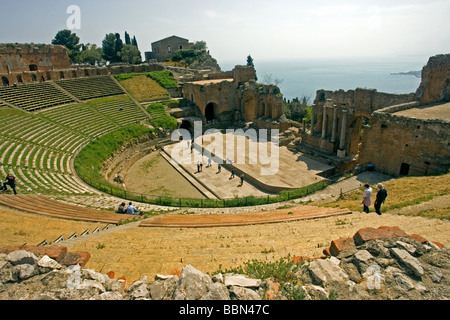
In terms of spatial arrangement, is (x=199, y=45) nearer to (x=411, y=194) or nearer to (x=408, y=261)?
(x=411, y=194)

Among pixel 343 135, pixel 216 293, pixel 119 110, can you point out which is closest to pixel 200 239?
pixel 216 293

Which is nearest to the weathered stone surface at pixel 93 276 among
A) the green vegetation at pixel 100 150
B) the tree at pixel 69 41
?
the green vegetation at pixel 100 150

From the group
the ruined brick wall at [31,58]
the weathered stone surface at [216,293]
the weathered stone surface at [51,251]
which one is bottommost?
the weathered stone surface at [51,251]

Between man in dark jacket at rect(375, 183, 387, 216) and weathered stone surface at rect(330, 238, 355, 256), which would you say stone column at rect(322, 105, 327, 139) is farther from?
weathered stone surface at rect(330, 238, 355, 256)

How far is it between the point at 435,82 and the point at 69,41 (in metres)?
69.5

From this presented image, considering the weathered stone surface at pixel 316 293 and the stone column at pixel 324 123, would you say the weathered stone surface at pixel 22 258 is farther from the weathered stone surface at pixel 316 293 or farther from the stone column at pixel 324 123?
the stone column at pixel 324 123

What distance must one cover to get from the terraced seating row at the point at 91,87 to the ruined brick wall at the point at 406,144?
31.8m

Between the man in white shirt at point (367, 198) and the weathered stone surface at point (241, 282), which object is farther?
the man in white shirt at point (367, 198)

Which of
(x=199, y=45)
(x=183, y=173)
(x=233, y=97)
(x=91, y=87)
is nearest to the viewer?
(x=183, y=173)

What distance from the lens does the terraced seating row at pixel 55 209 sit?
11930 mm

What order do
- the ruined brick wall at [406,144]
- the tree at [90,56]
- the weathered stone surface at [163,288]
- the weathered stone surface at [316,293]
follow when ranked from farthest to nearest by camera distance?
1. the tree at [90,56]
2. the ruined brick wall at [406,144]
3. the weathered stone surface at [163,288]
4. the weathered stone surface at [316,293]

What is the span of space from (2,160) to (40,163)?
2203 millimetres

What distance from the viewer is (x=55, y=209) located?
1249 cm
